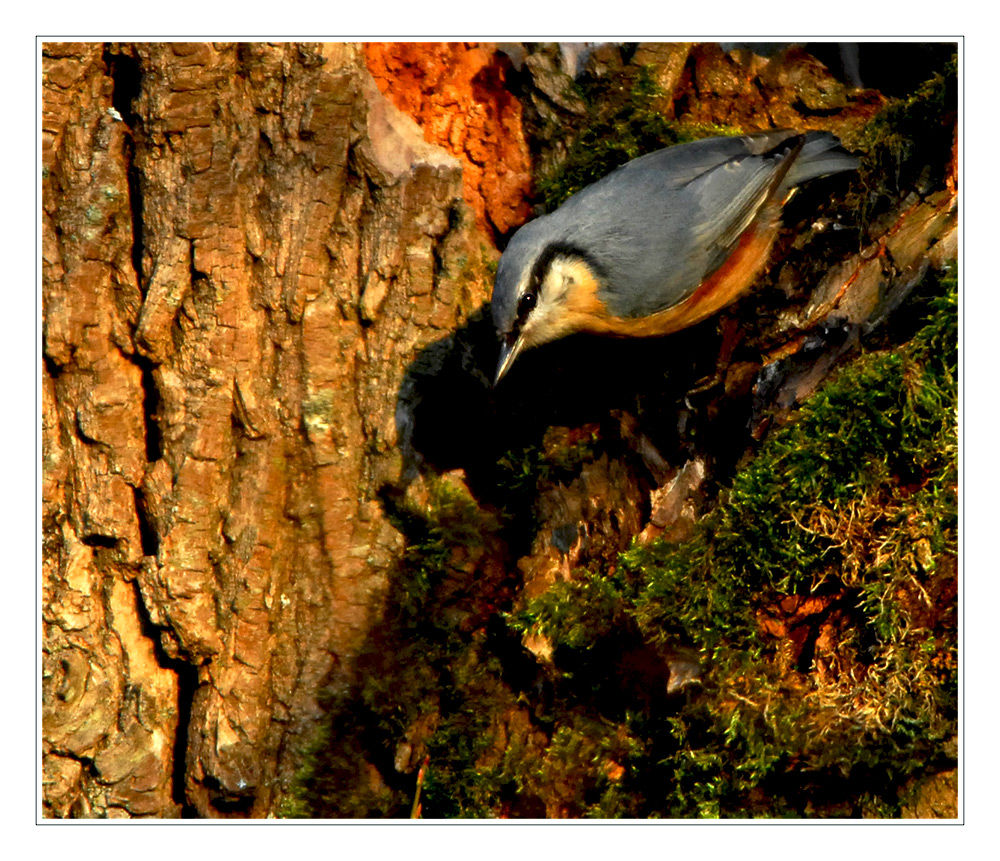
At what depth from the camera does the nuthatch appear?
108 inches

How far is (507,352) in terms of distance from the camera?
2596 millimetres

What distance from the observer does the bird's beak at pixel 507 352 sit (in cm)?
259

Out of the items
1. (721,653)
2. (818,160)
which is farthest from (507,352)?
(818,160)

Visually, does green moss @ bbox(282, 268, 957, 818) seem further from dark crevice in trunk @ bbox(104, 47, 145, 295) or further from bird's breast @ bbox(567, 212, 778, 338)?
dark crevice in trunk @ bbox(104, 47, 145, 295)

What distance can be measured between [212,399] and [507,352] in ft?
2.79

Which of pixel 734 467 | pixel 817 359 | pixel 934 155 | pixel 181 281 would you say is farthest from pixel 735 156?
pixel 181 281

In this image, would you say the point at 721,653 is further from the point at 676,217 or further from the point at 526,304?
the point at 676,217

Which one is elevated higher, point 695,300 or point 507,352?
point 695,300

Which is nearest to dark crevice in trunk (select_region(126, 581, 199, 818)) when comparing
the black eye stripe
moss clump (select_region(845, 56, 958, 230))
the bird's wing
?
the black eye stripe

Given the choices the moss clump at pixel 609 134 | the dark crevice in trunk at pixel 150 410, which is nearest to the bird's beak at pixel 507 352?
the moss clump at pixel 609 134

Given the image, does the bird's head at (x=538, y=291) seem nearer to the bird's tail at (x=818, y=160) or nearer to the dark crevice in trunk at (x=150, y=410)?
the bird's tail at (x=818, y=160)

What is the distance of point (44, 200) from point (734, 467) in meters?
2.04

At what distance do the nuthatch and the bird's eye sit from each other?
0.24 feet

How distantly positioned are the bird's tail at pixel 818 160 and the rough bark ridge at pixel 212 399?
46.6 inches
